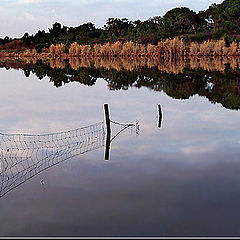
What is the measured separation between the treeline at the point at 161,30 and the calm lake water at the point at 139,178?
3558 cm

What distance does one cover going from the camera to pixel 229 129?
11867 mm

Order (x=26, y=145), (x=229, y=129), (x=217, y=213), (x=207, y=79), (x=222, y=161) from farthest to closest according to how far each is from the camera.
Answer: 1. (x=207, y=79)
2. (x=229, y=129)
3. (x=26, y=145)
4. (x=222, y=161)
5. (x=217, y=213)

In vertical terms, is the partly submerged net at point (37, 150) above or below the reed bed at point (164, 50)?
below

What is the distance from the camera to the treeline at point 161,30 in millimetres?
52906

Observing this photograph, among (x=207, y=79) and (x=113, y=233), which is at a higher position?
(x=207, y=79)

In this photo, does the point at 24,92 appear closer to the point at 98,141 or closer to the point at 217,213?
the point at 98,141

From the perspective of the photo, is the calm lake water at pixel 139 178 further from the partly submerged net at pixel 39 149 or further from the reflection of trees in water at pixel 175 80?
the reflection of trees in water at pixel 175 80

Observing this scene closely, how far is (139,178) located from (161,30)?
46.8 meters

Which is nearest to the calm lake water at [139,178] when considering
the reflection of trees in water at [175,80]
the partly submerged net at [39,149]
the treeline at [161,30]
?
the partly submerged net at [39,149]

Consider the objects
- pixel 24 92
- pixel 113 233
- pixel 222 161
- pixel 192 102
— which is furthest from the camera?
pixel 24 92

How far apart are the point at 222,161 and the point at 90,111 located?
8.29 m

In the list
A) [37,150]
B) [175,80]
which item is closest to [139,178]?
[37,150]

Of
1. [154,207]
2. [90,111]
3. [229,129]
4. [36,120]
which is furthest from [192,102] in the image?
[154,207]

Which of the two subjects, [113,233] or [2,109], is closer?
[113,233]
